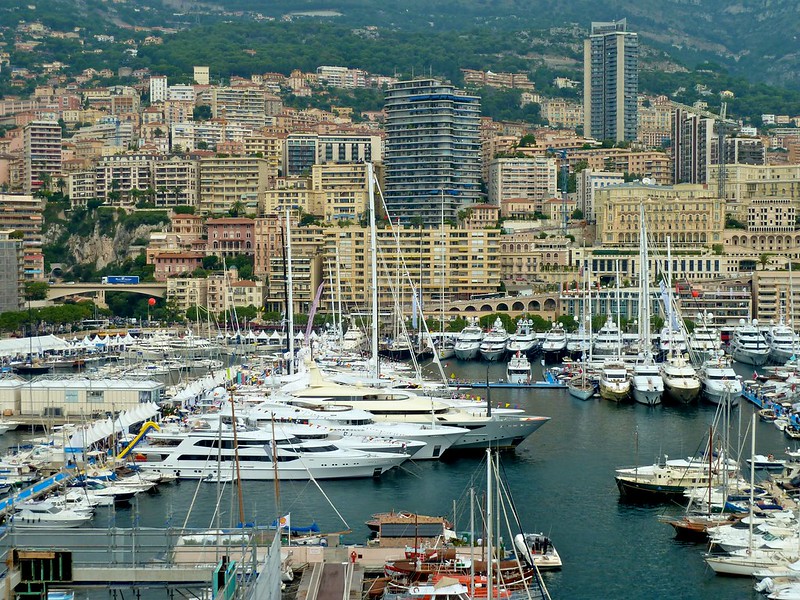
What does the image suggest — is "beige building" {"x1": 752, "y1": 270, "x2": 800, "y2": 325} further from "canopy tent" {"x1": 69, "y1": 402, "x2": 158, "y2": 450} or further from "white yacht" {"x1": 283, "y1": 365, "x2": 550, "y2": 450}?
"canopy tent" {"x1": 69, "y1": 402, "x2": 158, "y2": 450}

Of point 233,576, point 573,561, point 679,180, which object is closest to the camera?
point 233,576

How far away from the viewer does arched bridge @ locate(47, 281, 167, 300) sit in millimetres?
96188

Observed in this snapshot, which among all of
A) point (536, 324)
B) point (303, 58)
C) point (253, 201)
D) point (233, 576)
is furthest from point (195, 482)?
point (303, 58)

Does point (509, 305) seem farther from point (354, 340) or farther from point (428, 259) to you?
point (354, 340)

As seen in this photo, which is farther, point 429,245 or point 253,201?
point 253,201

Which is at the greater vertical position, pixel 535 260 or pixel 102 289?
pixel 535 260

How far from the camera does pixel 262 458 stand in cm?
3906

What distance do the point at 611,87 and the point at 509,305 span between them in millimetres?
51484

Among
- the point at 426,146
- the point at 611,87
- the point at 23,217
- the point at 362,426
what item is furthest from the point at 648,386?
the point at 611,87

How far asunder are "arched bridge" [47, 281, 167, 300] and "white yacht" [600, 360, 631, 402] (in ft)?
144

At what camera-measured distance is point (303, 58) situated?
162000 millimetres

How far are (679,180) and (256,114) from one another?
130 ft

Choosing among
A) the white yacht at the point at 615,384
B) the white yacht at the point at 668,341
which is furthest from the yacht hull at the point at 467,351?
the white yacht at the point at 615,384

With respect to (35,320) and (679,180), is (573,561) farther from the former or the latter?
(679,180)
